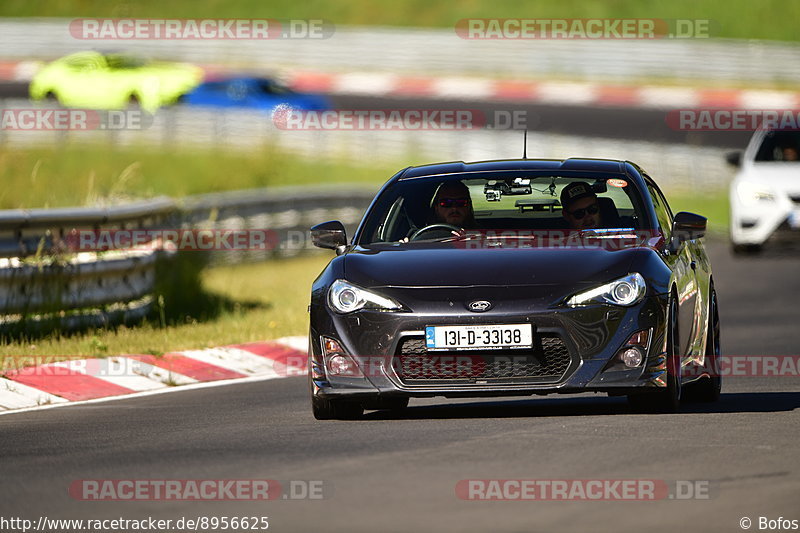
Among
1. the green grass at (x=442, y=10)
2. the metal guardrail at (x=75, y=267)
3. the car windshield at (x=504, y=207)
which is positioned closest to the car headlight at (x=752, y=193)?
the metal guardrail at (x=75, y=267)

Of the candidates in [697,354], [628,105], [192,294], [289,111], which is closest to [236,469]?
[697,354]

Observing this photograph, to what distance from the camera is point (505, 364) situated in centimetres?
852

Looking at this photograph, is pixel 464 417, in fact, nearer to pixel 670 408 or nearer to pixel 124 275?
pixel 670 408

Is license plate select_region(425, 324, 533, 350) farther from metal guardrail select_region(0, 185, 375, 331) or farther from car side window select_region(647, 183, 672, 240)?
metal guardrail select_region(0, 185, 375, 331)

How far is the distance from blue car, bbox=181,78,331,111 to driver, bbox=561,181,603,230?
80.8 ft

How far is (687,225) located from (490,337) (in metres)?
1.74

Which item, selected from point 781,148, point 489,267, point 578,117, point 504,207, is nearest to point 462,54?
point 578,117

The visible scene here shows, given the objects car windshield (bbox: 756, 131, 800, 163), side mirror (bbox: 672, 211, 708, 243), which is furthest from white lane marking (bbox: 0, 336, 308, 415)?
car windshield (bbox: 756, 131, 800, 163)

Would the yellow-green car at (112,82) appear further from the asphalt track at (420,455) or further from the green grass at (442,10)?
the asphalt track at (420,455)

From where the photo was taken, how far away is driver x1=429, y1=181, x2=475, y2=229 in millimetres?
9766

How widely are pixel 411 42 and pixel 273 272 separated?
2380 centimetres

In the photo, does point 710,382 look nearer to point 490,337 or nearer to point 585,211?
point 585,211

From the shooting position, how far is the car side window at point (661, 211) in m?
9.92

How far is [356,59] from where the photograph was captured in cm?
4538
